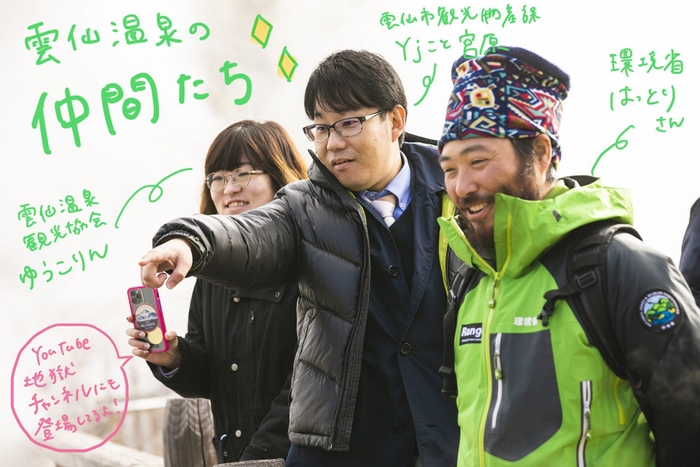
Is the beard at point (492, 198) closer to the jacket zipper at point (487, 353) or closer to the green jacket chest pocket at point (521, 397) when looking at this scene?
the jacket zipper at point (487, 353)

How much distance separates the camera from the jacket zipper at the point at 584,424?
1.37 meters

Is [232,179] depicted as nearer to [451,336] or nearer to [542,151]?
[451,336]

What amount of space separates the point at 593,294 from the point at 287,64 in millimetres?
2442

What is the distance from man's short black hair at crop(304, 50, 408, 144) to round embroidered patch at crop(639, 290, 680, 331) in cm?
102

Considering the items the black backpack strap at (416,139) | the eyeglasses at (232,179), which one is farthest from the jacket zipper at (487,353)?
the eyeglasses at (232,179)

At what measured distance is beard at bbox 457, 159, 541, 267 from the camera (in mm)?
1556

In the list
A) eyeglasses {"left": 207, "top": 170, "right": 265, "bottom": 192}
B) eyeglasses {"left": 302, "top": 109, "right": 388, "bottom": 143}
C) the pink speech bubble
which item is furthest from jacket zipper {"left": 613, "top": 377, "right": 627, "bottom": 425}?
the pink speech bubble

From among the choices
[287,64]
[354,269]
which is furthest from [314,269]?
[287,64]

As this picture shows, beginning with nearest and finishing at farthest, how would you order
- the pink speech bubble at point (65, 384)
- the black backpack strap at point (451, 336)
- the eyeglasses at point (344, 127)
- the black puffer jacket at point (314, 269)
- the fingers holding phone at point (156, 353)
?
the black backpack strap at point (451, 336), the black puffer jacket at point (314, 269), the eyeglasses at point (344, 127), the fingers holding phone at point (156, 353), the pink speech bubble at point (65, 384)

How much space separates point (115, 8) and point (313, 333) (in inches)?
84.0

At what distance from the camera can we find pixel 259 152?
273 cm

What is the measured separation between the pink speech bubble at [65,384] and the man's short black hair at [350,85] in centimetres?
186

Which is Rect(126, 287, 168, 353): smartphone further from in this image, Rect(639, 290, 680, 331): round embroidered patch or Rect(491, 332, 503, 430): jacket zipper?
Rect(639, 290, 680, 331): round embroidered patch

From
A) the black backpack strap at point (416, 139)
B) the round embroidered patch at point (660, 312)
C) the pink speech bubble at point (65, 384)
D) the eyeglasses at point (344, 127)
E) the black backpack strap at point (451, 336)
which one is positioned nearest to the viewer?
the round embroidered patch at point (660, 312)
